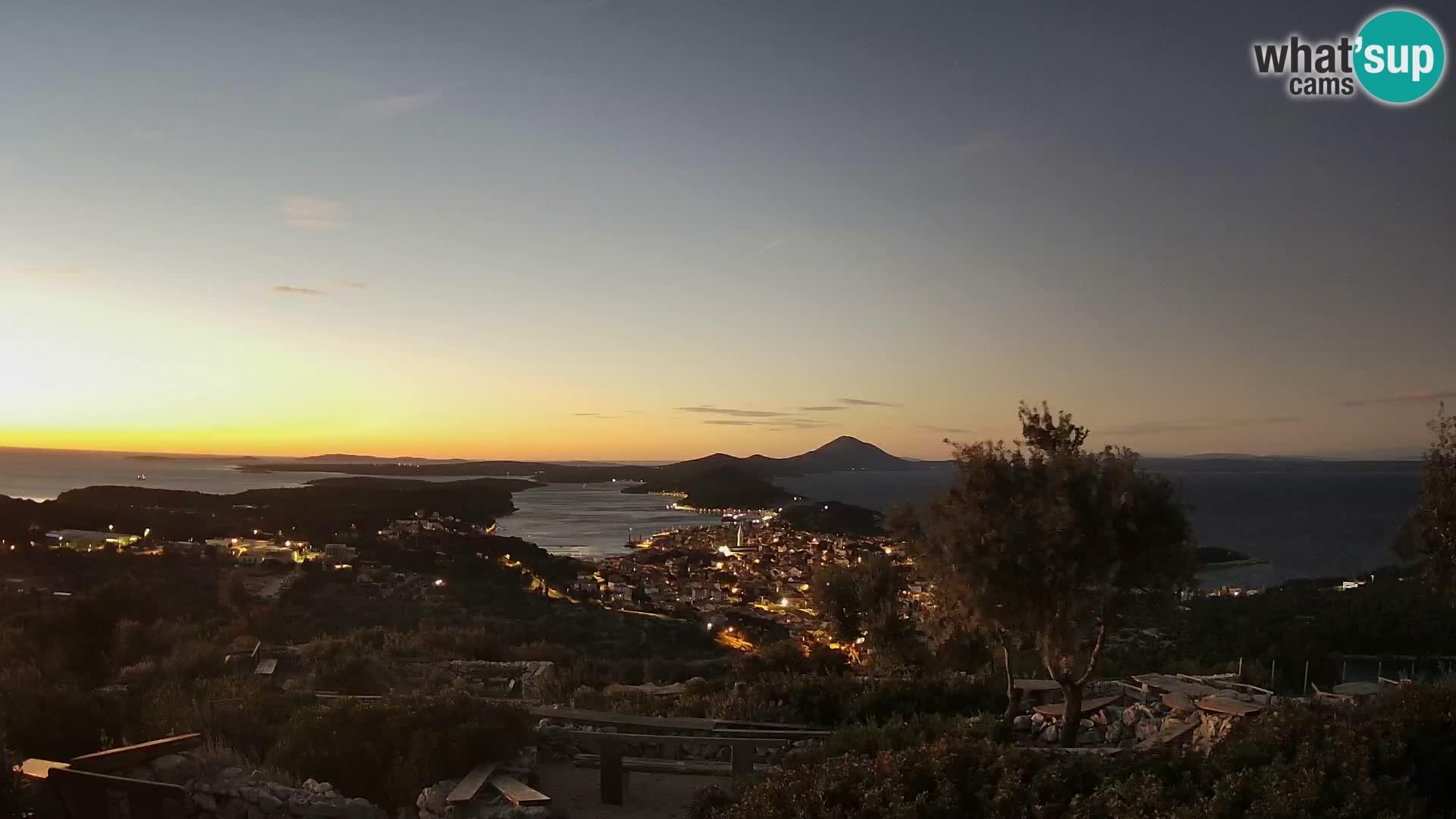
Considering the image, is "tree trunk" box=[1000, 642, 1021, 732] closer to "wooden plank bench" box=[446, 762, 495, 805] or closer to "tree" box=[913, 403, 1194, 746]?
"tree" box=[913, 403, 1194, 746]

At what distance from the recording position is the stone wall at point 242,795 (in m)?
6.52

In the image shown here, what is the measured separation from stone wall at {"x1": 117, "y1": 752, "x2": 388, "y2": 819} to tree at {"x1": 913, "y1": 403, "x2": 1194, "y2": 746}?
615 centimetres

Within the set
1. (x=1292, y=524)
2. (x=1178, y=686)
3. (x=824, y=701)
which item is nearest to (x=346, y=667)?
(x=824, y=701)

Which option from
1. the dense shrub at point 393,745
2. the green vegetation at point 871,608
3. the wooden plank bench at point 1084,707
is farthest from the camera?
the green vegetation at point 871,608

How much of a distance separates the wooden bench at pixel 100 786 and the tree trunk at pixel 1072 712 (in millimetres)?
8549

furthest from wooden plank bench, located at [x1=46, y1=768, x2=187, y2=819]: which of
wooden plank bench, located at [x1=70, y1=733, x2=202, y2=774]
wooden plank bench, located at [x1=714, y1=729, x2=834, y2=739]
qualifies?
wooden plank bench, located at [x1=714, y1=729, x2=834, y2=739]

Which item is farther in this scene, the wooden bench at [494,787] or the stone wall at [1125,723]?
the stone wall at [1125,723]

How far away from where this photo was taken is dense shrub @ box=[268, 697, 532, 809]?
7.71m

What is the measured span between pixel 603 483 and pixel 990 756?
175291 mm

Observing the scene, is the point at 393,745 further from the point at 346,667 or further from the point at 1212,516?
the point at 1212,516

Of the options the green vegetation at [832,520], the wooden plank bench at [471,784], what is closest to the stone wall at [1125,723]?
the wooden plank bench at [471,784]

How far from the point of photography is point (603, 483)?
179375 mm

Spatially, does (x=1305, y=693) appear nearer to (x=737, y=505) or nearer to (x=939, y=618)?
(x=939, y=618)

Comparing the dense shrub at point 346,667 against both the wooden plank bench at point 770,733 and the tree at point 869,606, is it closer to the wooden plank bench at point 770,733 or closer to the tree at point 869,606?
the wooden plank bench at point 770,733
